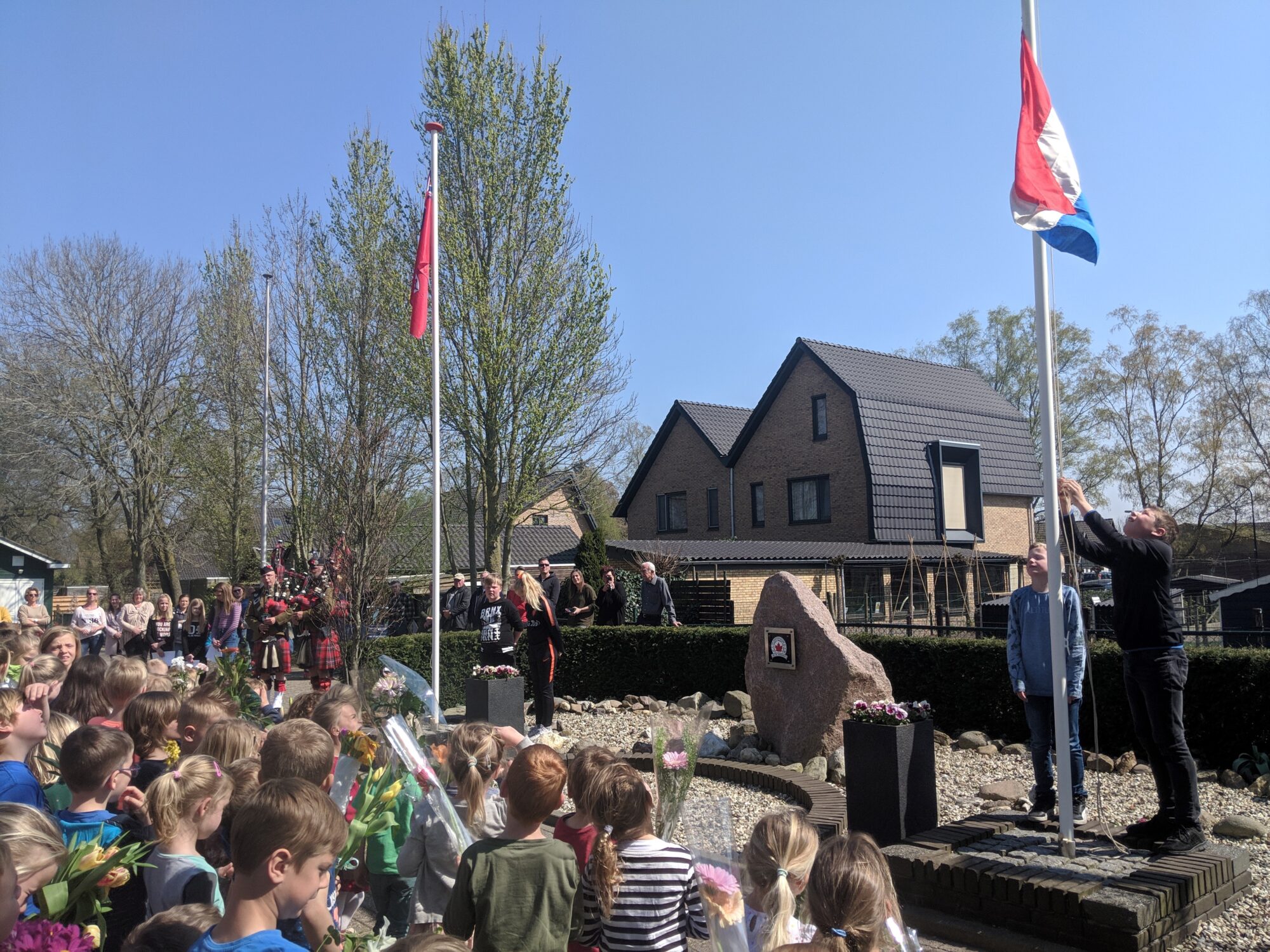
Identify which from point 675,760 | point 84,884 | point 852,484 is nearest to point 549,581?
point 675,760

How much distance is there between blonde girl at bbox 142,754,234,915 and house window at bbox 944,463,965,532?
1129 inches

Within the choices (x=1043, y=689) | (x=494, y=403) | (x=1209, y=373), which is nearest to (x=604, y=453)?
(x=494, y=403)

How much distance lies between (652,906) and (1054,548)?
3.26 metres

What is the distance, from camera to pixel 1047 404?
5363 millimetres

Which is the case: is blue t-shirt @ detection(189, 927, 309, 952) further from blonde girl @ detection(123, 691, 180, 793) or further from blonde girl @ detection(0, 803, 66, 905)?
blonde girl @ detection(123, 691, 180, 793)

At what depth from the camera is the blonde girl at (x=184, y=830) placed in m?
2.95

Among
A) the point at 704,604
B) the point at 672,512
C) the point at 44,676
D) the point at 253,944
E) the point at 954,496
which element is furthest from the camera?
the point at 672,512

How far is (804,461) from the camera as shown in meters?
30.4

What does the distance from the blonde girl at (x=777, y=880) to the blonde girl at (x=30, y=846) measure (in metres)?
1.84

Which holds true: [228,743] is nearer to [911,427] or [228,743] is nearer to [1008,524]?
[911,427]

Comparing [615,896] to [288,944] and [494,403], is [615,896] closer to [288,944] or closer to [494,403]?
[288,944]

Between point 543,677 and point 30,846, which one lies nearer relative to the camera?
point 30,846

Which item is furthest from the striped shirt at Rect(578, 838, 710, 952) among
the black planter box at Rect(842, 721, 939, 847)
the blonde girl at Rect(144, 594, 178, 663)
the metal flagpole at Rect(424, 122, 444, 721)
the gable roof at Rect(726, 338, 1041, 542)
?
the gable roof at Rect(726, 338, 1041, 542)

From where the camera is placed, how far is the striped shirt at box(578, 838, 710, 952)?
306 cm
